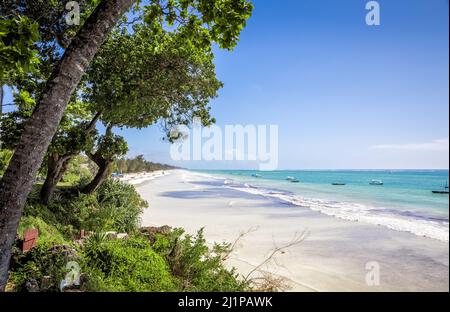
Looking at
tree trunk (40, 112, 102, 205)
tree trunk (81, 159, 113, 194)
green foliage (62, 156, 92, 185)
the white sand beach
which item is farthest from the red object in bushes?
green foliage (62, 156, 92, 185)

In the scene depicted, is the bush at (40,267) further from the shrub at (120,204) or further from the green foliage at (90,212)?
the shrub at (120,204)

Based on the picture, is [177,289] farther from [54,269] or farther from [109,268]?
[54,269]

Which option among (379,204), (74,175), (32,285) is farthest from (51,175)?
(379,204)

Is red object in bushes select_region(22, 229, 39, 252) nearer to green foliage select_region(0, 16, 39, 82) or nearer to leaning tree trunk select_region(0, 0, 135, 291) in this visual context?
leaning tree trunk select_region(0, 0, 135, 291)

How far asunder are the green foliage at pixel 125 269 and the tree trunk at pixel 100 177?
25.6 feet

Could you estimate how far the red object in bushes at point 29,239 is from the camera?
17.8ft

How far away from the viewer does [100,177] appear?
13.3 meters

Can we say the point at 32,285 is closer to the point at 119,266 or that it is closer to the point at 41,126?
the point at 119,266

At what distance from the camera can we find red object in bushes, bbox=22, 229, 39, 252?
544 centimetres

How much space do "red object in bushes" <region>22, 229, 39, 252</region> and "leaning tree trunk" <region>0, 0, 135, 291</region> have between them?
2891 millimetres

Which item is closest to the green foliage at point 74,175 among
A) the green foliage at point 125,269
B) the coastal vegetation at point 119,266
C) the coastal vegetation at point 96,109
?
the coastal vegetation at point 96,109

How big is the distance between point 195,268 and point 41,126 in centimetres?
431
